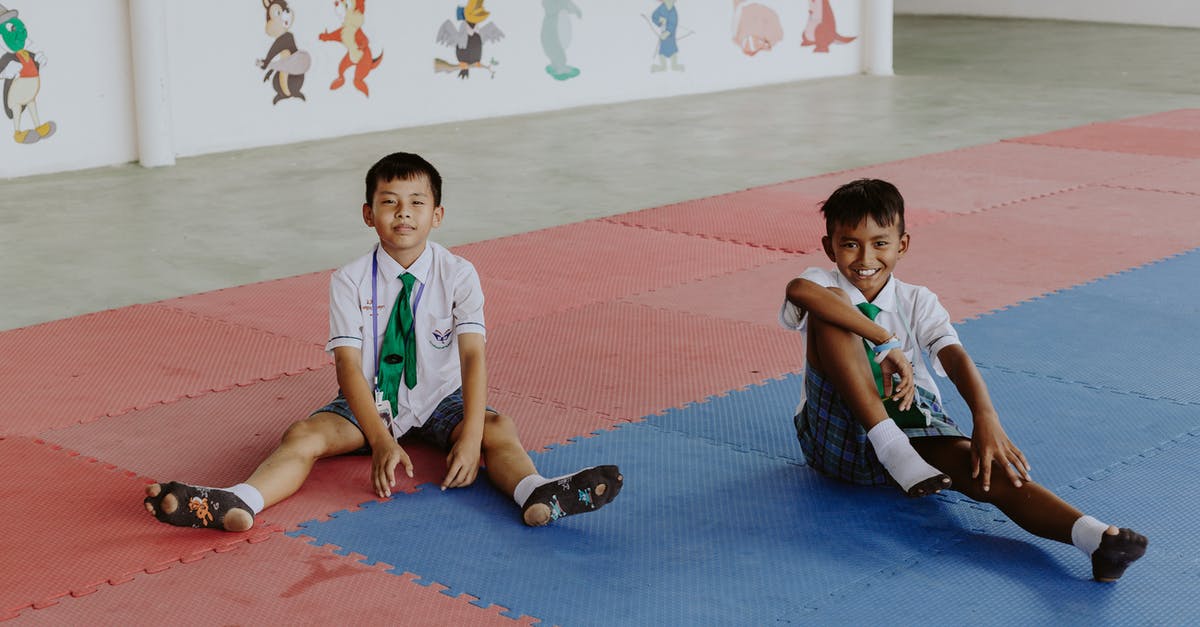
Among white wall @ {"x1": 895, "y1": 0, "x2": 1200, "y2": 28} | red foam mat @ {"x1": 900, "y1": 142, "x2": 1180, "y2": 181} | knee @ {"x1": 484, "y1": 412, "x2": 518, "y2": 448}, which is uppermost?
white wall @ {"x1": 895, "y1": 0, "x2": 1200, "y2": 28}

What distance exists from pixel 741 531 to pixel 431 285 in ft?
3.77

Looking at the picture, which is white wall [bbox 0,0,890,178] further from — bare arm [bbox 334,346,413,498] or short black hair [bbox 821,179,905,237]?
short black hair [bbox 821,179,905,237]

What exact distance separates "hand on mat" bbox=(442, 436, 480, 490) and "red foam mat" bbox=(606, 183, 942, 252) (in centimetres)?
344


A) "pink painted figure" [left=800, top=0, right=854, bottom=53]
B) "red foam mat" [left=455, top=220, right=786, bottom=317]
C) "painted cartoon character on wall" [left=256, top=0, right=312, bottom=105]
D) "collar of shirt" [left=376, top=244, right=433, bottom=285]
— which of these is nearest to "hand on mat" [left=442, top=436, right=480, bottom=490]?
"collar of shirt" [left=376, top=244, right=433, bottom=285]

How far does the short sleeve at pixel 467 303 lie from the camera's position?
3934mm

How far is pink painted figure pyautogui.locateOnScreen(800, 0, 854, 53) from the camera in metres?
14.5

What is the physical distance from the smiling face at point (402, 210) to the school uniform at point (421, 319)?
0.11 meters

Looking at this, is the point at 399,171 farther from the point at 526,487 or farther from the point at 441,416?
the point at 526,487

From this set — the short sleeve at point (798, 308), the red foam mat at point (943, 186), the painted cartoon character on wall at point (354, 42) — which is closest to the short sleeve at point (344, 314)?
the short sleeve at point (798, 308)

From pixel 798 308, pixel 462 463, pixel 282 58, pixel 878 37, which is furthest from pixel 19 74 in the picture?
pixel 878 37

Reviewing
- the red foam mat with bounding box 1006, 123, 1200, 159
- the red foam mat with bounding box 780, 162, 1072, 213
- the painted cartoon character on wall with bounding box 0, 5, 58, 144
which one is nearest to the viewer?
the red foam mat with bounding box 780, 162, 1072, 213

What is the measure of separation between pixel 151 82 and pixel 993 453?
24.2 ft

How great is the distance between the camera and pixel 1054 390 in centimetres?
471

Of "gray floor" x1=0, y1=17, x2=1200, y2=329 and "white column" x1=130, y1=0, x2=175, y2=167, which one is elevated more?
"white column" x1=130, y1=0, x2=175, y2=167
